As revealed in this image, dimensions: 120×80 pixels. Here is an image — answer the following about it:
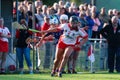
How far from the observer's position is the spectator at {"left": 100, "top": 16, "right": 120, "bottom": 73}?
27.5 metres

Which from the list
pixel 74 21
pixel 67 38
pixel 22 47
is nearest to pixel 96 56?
pixel 22 47

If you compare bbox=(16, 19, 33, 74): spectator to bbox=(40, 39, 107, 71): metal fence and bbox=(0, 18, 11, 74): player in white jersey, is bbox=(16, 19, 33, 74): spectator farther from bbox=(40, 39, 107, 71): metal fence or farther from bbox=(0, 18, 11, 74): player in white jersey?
bbox=(40, 39, 107, 71): metal fence

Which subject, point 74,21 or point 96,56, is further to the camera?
point 96,56

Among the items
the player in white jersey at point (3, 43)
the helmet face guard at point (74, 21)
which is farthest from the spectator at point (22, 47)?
the helmet face guard at point (74, 21)

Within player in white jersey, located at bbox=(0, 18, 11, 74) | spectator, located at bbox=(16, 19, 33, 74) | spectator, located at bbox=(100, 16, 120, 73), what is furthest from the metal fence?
player in white jersey, located at bbox=(0, 18, 11, 74)

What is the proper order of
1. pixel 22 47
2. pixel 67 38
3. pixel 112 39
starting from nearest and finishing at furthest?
1. pixel 67 38
2. pixel 22 47
3. pixel 112 39

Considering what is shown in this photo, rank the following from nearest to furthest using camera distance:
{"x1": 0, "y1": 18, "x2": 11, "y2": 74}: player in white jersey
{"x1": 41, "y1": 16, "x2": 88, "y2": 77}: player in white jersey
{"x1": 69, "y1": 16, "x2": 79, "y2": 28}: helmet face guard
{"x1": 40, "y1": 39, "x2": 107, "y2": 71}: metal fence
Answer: {"x1": 69, "y1": 16, "x2": 79, "y2": 28}: helmet face guard → {"x1": 41, "y1": 16, "x2": 88, "y2": 77}: player in white jersey → {"x1": 0, "y1": 18, "x2": 11, "y2": 74}: player in white jersey → {"x1": 40, "y1": 39, "x2": 107, "y2": 71}: metal fence

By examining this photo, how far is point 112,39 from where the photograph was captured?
2748 centimetres

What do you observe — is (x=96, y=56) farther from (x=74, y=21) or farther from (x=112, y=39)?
(x=74, y=21)

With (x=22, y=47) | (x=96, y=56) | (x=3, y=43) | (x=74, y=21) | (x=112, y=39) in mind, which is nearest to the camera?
(x=74, y=21)

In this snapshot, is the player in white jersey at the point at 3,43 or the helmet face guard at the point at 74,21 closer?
the helmet face guard at the point at 74,21

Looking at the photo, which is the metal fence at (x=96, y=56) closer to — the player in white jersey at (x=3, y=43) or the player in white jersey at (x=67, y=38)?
the player in white jersey at (x=3, y=43)

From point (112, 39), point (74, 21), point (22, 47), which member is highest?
point (74, 21)

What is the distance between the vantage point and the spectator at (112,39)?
27.5 metres
